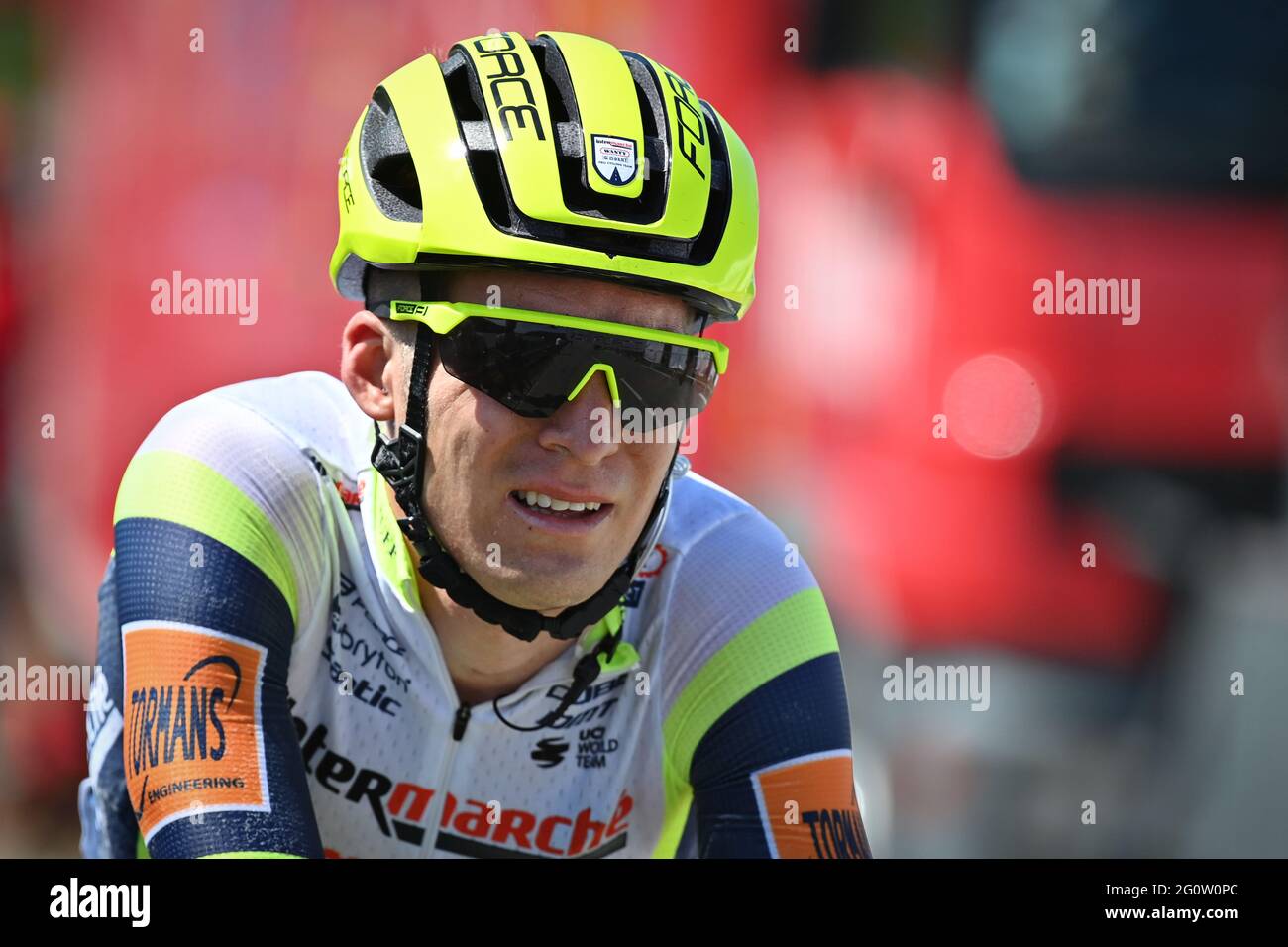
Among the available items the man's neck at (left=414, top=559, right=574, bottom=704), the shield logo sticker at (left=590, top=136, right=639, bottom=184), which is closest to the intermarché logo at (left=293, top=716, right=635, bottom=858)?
the man's neck at (left=414, top=559, right=574, bottom=704)

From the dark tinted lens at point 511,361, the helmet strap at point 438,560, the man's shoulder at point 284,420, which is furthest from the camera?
the man's shoulder at point 284,420

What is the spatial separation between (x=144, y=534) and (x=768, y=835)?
4.71 ft

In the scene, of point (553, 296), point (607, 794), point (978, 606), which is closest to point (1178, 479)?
point (978, 606)

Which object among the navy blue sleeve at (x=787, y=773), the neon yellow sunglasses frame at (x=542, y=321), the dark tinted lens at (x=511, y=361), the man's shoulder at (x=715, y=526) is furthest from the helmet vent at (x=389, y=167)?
the navy blue sleeve at (x=787, y=773)

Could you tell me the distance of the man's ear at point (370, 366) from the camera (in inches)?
124

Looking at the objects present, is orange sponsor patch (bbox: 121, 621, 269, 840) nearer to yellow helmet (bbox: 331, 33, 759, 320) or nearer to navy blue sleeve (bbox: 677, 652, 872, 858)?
yellow helmet (bbox: 331, 33, 759, 320)

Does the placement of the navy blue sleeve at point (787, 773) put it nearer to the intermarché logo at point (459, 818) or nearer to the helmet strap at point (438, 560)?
the intermarché logo at point (459, 818)

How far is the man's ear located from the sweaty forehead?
0.89 feet

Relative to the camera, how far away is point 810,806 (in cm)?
319

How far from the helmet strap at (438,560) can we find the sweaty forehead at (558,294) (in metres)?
0.14

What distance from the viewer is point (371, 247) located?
121 inches

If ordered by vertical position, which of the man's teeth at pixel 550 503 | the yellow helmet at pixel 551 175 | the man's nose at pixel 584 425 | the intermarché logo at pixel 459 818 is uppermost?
the yellow helmet at pixel 551 175

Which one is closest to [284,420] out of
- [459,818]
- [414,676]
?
[414,676]
